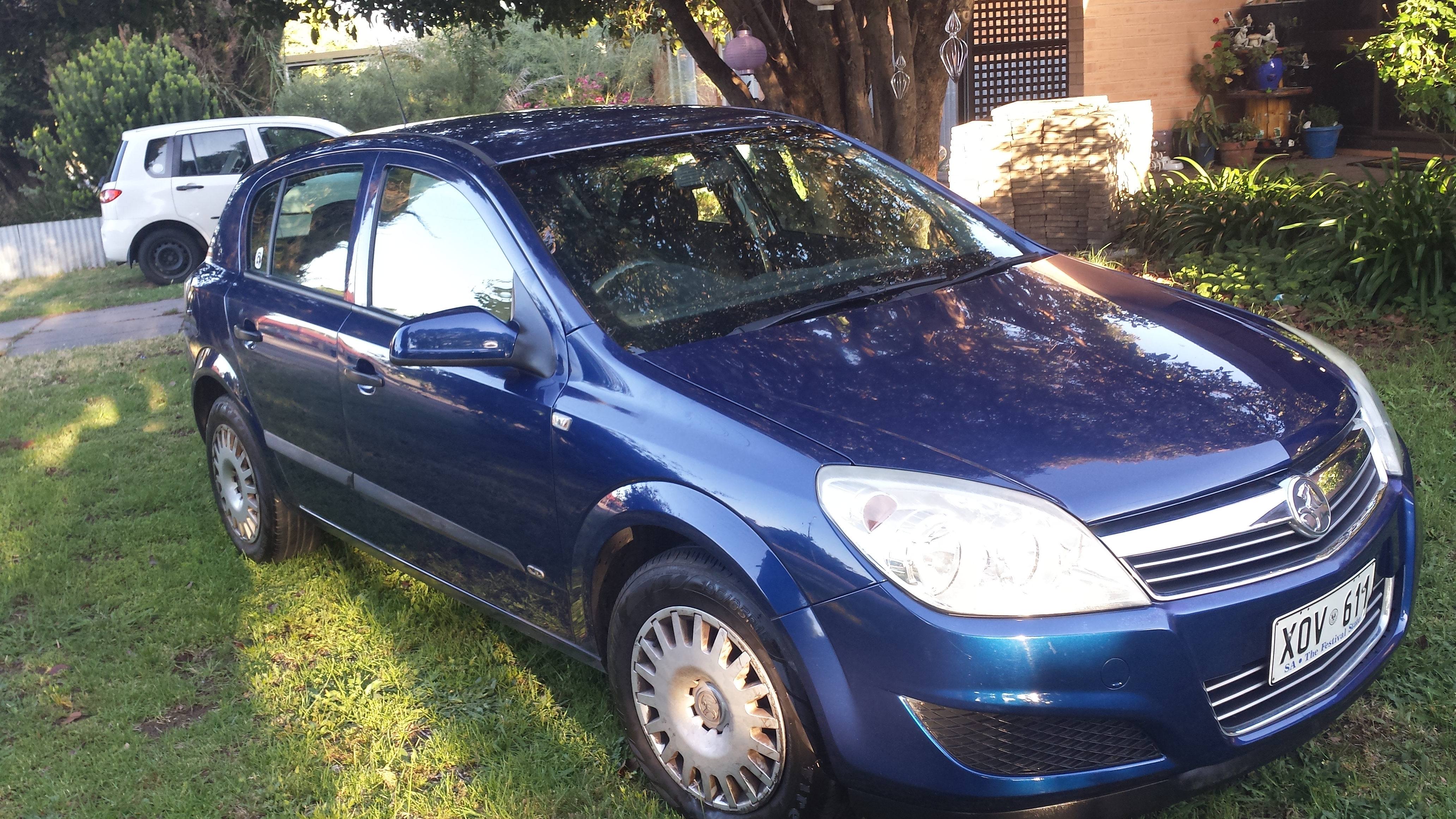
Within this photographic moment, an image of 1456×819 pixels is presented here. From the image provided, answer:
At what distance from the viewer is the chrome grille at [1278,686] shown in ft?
7.45

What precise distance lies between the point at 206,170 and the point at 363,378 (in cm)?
1133

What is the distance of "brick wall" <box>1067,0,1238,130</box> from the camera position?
1353cm

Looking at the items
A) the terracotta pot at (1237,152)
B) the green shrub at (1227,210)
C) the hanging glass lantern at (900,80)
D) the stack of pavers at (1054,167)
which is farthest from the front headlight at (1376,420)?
the terracotta pot at (1237,152)

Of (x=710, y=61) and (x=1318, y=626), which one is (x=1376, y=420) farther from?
(x=710, y=61)

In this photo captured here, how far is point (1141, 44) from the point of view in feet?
44.5

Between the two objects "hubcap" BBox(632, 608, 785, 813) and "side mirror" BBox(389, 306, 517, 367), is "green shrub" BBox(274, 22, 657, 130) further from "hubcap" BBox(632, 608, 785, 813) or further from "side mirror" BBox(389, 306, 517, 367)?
"hubcap" BBox(632, 608, 785, 813)

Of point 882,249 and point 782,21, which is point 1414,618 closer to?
point 882,249

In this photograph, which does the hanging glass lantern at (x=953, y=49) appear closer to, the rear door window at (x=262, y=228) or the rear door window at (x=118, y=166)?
the rear door window at (x=262, y=228)

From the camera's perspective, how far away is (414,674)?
3.73 meters

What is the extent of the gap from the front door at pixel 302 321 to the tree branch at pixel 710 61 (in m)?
3.74

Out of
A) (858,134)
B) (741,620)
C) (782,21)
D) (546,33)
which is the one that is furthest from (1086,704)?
(546,33)

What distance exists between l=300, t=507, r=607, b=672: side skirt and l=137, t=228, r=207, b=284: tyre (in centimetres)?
Answer: 1070

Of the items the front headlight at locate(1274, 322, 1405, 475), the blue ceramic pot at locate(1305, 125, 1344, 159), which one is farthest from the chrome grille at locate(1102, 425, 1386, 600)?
the blue ceramic pot at locate(1305, 125, 1344, 159)

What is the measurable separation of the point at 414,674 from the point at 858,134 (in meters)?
4.87
